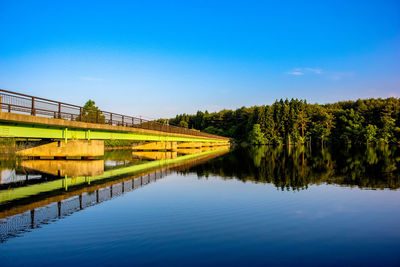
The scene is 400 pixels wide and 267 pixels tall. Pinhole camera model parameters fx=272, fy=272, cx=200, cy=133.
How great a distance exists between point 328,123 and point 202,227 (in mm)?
110011

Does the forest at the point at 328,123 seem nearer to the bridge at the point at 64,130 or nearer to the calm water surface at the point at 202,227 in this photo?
the bridge at the point at 64,130

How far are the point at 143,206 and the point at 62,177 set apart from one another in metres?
8.88

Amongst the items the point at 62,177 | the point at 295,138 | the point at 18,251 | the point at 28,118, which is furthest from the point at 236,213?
the point at 295,138

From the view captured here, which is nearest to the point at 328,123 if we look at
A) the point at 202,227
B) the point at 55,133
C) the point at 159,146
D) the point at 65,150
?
the point at 159,146

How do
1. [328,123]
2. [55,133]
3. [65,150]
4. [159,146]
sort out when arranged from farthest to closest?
[328,123] → [159,146] → [65,150] → [55,133]

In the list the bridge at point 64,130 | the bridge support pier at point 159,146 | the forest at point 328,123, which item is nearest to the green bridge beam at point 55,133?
the bridge at point 64,130

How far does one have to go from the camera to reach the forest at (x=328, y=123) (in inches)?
3716

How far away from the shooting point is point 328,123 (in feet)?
345

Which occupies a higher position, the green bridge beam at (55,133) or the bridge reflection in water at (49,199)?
the green bridge beam at (55,133)

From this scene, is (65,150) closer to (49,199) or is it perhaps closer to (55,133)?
(55,133)

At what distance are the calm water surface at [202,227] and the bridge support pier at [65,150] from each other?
1320 centimetres

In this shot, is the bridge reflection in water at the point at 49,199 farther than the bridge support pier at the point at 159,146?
No

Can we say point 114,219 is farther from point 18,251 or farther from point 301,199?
point 301,199

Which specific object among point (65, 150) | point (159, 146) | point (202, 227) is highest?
point (65, 150)
